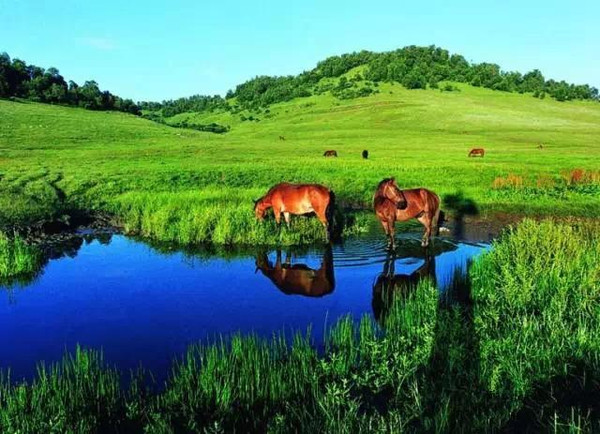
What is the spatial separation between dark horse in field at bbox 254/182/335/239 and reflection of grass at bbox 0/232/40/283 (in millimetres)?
6973

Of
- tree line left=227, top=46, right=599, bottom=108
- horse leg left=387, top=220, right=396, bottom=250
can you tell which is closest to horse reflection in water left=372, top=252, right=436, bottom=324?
horse leg left=387, top=220, right=396, bottom=250

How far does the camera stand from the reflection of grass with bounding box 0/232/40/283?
41.4 ft

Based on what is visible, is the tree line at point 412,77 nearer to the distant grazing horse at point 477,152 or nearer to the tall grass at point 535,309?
the distant grazing horse at point 477,152

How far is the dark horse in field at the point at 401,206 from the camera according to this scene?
14758 mm

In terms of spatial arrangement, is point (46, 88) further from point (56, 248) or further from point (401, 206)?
point (401, 206)

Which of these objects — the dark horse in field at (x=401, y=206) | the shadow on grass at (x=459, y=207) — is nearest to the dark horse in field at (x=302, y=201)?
the dark horse in field at (x=401, y=206)

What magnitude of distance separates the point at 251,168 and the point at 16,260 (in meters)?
24.7

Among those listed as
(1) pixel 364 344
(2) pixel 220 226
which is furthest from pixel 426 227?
(1) pixel 364 344

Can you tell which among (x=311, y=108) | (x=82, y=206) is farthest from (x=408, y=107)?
(x=82, y=206)

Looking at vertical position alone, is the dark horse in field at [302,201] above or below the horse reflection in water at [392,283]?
above

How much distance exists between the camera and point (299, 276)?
13.1m

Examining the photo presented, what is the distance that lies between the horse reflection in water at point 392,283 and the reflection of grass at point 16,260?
860cm

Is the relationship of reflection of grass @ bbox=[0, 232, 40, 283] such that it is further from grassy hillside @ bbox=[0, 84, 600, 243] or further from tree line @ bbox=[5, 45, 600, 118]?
tree line @ bbox=[5, 45, 600, 118]

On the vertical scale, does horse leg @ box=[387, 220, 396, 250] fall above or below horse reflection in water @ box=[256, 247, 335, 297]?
above
